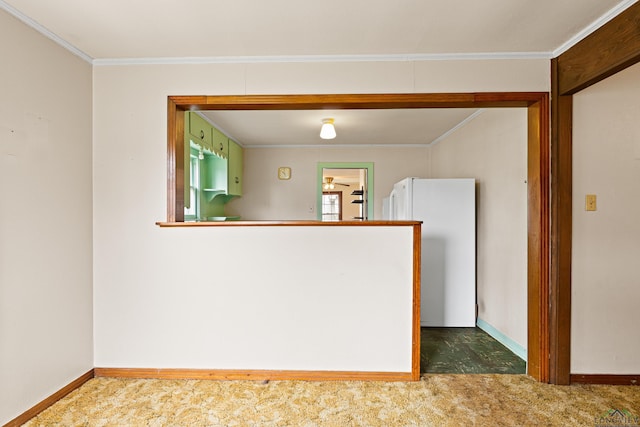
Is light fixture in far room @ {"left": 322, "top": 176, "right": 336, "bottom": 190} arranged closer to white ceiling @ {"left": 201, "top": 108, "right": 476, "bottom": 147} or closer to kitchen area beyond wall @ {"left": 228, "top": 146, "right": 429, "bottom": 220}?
kitchen area beyond wall @ {"left": 228, "top": 146, "right": 429, "bottom": 220}

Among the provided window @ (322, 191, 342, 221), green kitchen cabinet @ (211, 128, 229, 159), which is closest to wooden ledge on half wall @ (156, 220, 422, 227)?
green kitchen cabinet @ (211, 128, 229, 159)

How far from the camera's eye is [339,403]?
2.04 m

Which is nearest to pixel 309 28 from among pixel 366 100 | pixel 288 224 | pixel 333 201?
pixel 366 100

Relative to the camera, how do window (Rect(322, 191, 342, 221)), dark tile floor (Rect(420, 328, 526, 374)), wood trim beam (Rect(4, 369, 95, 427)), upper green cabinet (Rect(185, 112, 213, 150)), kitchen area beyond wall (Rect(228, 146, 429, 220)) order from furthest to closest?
window (Rect(322, 191, 342, 221)) → kitchen area beyond wall (Rect(228, 146, 429, 220)) → upper green cabinet (Rect(185, 112, 213, 150)) → dark tile floor (Rect(420, 328, 526, 374)) → wood trim beam (Rect(4, 369, 95, 427))

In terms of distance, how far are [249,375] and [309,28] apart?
221cm

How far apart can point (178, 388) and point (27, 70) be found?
203cm

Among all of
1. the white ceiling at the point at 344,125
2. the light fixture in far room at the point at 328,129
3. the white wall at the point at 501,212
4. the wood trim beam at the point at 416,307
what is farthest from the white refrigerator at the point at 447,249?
A: the wood trim beam at the point at 416,307

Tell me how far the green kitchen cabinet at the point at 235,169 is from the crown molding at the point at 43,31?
88.4 inches

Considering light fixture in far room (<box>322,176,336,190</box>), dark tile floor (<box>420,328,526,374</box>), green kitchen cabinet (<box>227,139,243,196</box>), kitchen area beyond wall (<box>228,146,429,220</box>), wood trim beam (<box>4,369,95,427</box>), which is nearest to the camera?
wood trim beam (<box>4,369,95,427</box>)

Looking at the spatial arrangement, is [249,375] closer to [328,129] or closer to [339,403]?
[339,403]

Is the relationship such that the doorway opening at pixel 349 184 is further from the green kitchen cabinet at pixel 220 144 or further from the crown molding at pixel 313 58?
the crown molding at pixel 313 58

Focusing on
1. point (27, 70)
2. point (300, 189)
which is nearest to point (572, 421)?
point (27, 70)

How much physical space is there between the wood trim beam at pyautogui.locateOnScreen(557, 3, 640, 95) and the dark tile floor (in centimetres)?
194

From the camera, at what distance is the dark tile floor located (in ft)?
8.23
